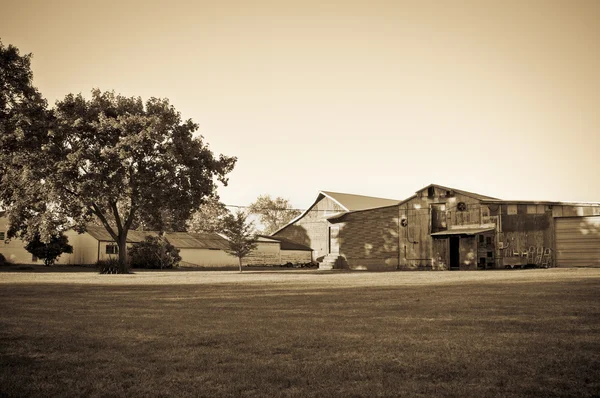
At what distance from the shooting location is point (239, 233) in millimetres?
54656

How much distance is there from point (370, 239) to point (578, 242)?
19089mm

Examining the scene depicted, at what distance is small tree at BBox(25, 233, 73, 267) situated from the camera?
60844 millimetres

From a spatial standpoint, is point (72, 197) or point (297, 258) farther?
point (297, 258)

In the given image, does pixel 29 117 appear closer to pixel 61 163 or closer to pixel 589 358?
pixel 61 163

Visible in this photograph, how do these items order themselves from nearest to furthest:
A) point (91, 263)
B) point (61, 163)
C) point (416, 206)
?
point (61, 163) → point (416, 206) → point (91, 263)

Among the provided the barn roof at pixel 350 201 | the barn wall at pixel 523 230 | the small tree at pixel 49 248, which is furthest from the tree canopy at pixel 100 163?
the barn roof at pixel 350 201

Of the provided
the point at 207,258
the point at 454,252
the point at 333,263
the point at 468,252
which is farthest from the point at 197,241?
the point at 468,252

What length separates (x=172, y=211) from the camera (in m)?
45.2

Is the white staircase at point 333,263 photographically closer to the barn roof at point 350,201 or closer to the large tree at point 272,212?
the barn roof at point 350,201

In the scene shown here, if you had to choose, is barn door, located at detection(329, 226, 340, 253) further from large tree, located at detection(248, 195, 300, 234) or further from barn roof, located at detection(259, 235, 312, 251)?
large tree, located at detection(248, 195, 300, 234)

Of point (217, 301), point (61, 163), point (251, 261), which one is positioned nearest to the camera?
point (217, 301)

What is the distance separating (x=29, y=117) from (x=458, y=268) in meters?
36.6

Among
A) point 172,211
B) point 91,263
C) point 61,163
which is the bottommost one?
point 91,263

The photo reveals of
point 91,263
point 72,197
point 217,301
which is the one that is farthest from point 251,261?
point 217,301
